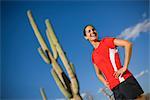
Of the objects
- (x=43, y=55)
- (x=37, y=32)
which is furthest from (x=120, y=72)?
(x=37, y=32)

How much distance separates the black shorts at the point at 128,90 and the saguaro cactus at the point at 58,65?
1.47ft

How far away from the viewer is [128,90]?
83.0 inches

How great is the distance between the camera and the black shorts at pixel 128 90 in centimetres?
209

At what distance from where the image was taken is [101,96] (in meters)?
2.76

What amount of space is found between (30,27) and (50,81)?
56 centimetres

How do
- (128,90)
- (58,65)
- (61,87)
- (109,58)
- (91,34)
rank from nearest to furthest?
(128,90) < (109,58) < (91,34) < (61,87) < (58,65)

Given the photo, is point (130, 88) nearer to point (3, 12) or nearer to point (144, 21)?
point (144, 21)

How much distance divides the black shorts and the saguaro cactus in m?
0.45

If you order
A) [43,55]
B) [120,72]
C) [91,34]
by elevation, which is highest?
[91,34]

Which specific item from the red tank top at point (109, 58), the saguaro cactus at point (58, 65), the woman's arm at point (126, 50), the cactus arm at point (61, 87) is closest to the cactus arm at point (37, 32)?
the saguaro cactus at point (58, 65)

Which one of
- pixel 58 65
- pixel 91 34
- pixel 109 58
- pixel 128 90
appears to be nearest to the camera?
pixel 128 90

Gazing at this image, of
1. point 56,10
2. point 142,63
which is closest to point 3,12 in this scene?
point 56,10

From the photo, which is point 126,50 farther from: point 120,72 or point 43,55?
point 43,55

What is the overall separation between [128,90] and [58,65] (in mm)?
740
